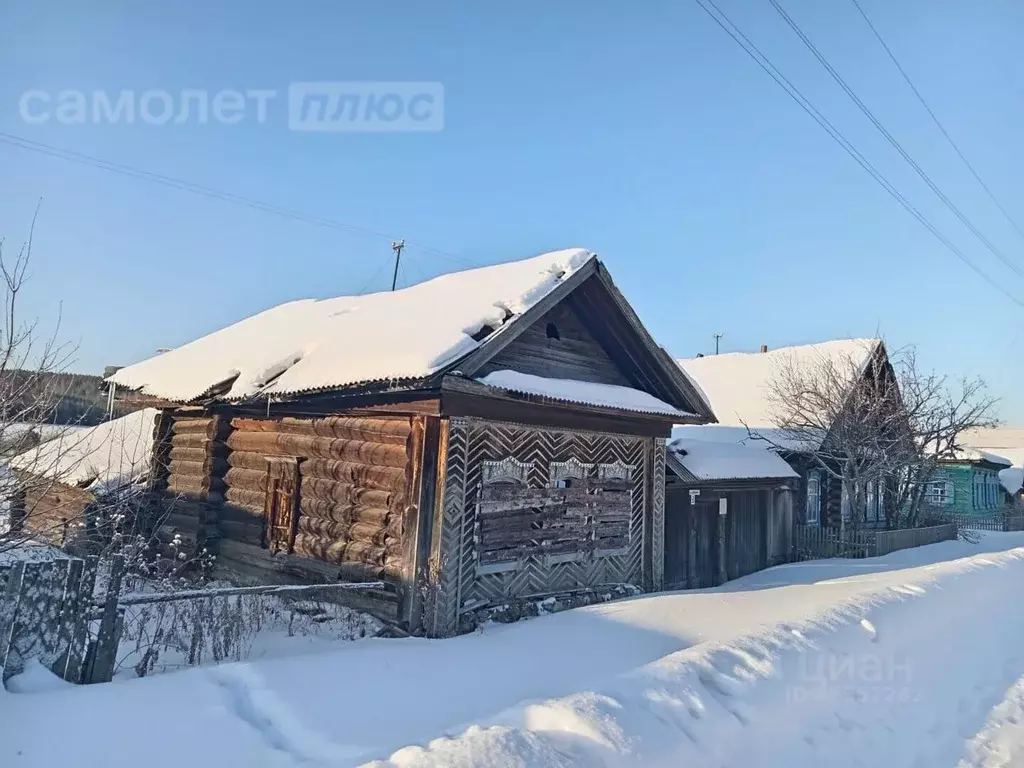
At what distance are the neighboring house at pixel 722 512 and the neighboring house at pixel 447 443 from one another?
201 centimetres

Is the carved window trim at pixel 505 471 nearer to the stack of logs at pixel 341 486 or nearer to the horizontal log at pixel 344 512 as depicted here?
the stack of logs at pixel 341 486

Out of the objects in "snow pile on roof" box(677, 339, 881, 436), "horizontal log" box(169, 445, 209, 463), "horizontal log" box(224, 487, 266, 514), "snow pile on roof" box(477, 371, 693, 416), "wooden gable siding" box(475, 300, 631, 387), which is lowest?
"horizontal log" box(224, 487, 266, 514)

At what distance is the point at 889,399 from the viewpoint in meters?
25.5

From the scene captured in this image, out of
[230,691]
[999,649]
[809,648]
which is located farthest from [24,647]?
[999,649]

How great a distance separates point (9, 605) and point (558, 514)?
754 cm

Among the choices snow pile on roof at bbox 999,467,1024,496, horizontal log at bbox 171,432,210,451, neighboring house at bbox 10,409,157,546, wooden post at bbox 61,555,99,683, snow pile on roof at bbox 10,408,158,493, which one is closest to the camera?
wooden post at bbox 61,555,99,683

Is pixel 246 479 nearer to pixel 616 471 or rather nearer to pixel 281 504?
pixel 281 504

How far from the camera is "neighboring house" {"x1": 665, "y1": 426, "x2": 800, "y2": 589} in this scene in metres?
15.2

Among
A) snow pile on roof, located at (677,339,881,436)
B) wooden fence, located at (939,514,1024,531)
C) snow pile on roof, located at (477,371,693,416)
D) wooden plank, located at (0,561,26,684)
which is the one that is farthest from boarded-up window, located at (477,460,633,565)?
wooden fence, located at (939,514,1024,531)

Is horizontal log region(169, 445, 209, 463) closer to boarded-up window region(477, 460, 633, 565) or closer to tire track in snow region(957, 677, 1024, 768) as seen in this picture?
A: boarded-up window region(477, 460, 633, 565)

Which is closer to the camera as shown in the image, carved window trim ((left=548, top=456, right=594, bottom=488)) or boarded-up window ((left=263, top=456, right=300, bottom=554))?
carved window trim ((left=548, top=456, right=594, bottom=488))

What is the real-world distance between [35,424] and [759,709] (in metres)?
6.71

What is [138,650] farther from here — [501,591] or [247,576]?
[247,576]

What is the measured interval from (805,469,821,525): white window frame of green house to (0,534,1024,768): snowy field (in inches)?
541
